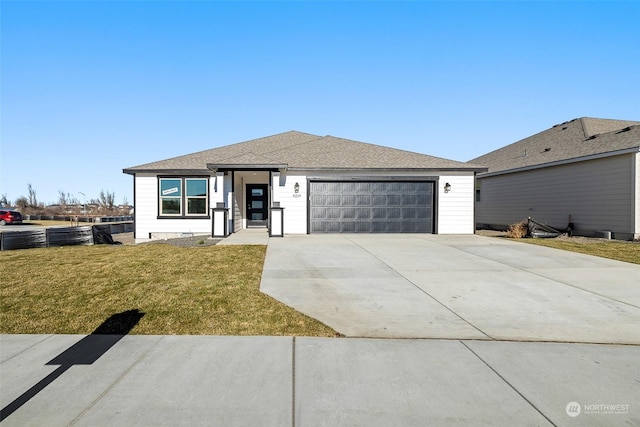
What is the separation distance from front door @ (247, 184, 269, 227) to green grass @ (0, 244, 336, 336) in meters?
8.64

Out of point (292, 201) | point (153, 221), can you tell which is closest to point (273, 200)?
point (292, 201)

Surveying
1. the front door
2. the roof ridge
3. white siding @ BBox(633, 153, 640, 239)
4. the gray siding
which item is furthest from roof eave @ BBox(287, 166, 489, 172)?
the roof ridge

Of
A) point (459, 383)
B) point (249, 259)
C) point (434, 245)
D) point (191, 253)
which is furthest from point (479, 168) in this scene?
point (459, 383)

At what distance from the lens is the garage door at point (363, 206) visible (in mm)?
15359

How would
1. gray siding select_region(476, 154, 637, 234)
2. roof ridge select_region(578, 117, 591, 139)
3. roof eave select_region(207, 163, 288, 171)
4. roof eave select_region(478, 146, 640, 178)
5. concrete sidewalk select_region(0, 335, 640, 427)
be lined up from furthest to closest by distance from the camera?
1. roof ridge select_region(578, 117, 591, 139)
2. gray siding select_region(476, 154, 637, 234)
3. roof eave select_region(207, 163, 288, 171)
4. roof eave select_region(478, 146, 640, 178)
5. concrete sidewalk select_region(0, 335, 640, 427)

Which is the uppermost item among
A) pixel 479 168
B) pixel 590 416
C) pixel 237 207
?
pixel 479 168

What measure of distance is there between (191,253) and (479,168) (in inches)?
506

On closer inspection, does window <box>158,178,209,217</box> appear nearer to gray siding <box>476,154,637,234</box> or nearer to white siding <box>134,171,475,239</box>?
white siding <box>134,171,475,239</box>

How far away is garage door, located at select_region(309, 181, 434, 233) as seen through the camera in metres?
15.4

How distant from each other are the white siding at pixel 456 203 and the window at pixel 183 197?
426 inches

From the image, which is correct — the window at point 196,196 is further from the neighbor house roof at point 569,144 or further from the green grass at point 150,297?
the neighbor house roof at point 569,144

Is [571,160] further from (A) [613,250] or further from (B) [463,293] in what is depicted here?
(B) [463,293]

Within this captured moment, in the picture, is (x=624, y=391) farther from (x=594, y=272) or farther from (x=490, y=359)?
(x=594, y=272)

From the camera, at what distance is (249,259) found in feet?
28.3
